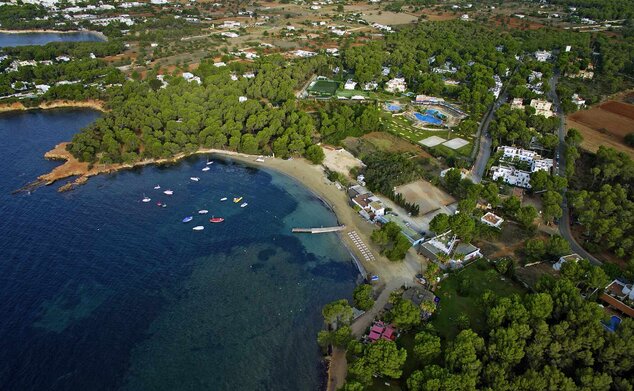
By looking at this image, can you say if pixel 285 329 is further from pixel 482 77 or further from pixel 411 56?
pixel 411 56

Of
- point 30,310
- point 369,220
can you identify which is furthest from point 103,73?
point 369,220

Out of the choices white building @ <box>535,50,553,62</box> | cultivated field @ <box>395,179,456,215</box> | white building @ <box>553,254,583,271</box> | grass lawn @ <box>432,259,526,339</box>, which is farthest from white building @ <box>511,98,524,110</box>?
grass lawn @ <box>432,259,526,339</box>

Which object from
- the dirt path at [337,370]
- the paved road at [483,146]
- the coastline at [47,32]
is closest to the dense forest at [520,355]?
the dirt path at [337,370]

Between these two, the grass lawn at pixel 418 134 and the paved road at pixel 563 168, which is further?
the grass lawn at pixel 418 134

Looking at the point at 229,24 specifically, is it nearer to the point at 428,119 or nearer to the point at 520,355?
the point at 428,119

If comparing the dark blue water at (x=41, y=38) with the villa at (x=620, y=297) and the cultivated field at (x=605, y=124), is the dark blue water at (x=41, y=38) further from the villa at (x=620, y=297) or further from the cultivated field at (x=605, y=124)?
the villa at (x=620, y=297)
